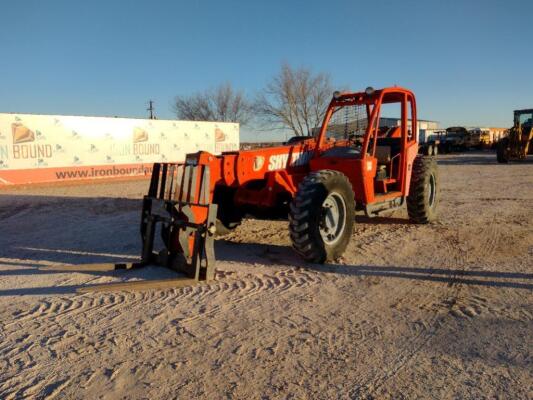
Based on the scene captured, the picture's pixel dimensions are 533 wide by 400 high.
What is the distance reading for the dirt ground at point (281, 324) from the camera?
9.88 ft

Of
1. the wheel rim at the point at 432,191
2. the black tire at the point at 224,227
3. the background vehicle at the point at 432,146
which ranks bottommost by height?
the black tire at the point at 224,227

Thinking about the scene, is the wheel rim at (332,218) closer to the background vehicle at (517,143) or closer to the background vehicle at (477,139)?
the background vehicle at (517,143)

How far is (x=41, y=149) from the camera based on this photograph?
56.2ft

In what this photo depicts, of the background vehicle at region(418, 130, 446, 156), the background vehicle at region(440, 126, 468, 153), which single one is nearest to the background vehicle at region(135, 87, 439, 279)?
the background vehicle at region(418, 130, 446, 156)

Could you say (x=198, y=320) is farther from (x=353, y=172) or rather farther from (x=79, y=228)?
(x=79, y=228)

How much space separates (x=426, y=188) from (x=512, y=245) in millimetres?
1885

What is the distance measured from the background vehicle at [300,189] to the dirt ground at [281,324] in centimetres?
39

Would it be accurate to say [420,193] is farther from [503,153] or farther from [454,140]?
[454,140]

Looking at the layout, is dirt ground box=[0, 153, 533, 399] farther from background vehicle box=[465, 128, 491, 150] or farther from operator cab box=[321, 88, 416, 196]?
background vehicle box=[465, 128, 491, 150]

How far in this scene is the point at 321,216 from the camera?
225 inches

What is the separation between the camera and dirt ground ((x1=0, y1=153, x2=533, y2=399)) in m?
3.01

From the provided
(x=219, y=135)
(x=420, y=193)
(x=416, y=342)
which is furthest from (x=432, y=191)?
(x=219, y=135)

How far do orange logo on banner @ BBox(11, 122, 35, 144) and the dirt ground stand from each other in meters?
11.1

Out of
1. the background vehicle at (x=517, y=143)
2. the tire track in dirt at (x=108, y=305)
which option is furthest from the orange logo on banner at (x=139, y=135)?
the background vehicle at (x=517, y=143)
